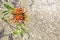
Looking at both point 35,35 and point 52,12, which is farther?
point 52,12

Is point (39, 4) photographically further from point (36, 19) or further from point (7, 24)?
point (7, 24)

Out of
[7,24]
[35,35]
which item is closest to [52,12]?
[35,35]

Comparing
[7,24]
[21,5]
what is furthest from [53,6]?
[7,24]

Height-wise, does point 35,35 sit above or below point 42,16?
below

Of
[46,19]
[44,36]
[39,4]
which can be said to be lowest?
[44,36]

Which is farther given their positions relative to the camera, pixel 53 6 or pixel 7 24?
A: pixel 53 6

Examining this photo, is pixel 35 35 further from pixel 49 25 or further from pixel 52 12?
pixel 52 12
